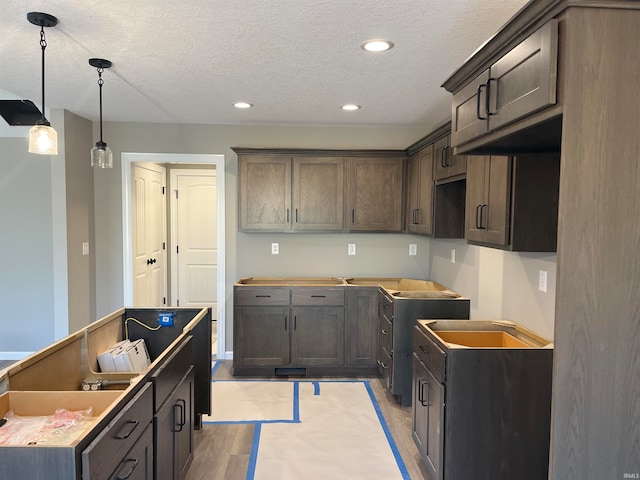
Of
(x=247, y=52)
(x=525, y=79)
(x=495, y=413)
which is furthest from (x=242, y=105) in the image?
(x=495, y=413)

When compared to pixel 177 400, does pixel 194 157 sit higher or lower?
higher

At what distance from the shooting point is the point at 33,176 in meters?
3.89

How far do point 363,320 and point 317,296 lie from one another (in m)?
0.49

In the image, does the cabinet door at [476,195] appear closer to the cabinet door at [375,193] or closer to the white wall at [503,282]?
the white wall at [503,282]

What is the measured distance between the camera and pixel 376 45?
231 centimetres

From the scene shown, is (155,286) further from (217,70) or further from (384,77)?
(384,77)

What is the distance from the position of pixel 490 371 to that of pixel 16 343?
4.29 m

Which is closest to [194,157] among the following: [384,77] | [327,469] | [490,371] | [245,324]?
[245,324]

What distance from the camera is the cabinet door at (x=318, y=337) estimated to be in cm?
393

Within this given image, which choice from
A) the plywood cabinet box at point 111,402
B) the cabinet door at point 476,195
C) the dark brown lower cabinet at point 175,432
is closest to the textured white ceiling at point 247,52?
the cabinet door at point 476,195

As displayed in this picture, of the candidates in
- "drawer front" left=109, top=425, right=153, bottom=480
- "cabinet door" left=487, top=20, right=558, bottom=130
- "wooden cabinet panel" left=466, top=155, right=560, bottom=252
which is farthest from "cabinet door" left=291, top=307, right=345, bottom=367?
"cabinet door" left=487, top=20, right=558, bottom=130

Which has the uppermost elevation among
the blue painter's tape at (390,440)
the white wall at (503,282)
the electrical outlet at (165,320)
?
the white wall at (503,282)

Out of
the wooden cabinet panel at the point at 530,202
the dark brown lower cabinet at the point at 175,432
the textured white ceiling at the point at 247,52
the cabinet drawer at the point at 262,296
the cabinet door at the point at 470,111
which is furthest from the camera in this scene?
the cabinet drawer at the point at 262,296

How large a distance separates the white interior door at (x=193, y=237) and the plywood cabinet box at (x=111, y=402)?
10.6 feet
